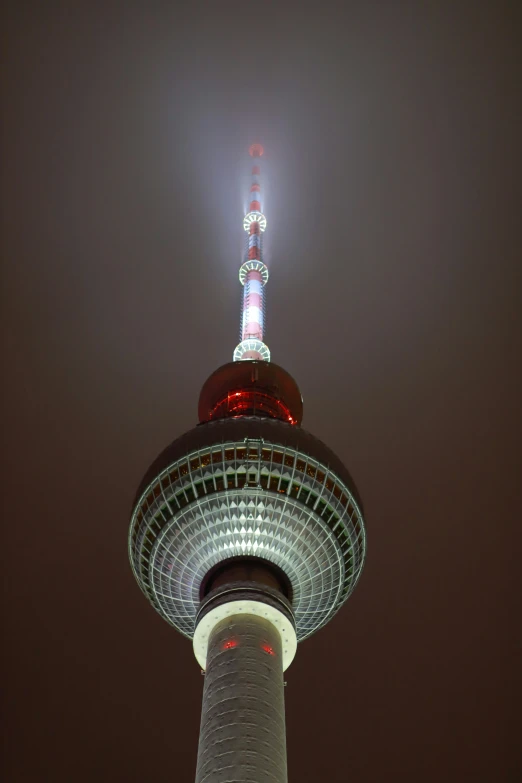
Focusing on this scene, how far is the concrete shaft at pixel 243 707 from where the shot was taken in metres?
16.5

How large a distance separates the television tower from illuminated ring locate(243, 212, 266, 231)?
18483mm

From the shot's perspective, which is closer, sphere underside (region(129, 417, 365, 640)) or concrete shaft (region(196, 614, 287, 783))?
concrete shaft (region(196, 614, 287, 783))

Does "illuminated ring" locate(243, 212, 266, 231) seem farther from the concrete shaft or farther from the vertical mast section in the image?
the concrete shaft

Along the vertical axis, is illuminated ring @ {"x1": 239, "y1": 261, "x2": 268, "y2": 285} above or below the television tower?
above

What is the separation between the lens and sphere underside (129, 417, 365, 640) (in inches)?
865

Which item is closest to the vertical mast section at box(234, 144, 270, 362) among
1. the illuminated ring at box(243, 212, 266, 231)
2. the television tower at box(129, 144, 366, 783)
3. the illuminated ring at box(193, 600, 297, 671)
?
the illuminated ring at box(243, 212, 266, 231)

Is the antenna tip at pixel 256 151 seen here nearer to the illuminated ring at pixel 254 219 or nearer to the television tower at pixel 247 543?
the illuminated ring at pixel 254 219

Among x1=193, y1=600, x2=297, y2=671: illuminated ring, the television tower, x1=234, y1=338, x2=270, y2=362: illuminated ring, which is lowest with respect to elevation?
x1=193, y1=600, x2=297, y2=671: illuminated ring

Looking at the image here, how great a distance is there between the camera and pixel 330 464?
23.0 meters

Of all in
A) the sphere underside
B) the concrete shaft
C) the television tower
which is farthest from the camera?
the sphere underside

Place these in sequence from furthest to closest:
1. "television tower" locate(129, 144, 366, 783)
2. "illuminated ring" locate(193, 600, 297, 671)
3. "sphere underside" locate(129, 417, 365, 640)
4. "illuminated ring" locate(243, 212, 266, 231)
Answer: "illuminated ring" locate(243, 212, 266, 231), "sphere underside" locate(129, 417, 365, 640), "illuminated ring" locate(193, 600, 297, 671), "television tower" locate(129, 144, 366, 783)

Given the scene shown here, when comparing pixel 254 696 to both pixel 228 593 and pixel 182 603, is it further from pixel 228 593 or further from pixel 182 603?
pixel 182 603

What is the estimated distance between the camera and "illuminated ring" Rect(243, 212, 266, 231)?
38.2 meters

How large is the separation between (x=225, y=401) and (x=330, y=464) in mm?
6502
